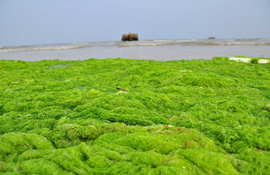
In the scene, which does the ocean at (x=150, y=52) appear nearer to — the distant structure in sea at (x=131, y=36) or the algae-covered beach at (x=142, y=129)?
the algae-covered beach at (x=142, y=129)

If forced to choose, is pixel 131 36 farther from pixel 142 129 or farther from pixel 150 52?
pixel 142 129

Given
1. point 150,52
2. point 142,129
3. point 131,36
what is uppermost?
point 131,36

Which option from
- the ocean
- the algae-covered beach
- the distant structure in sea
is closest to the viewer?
the algae-covered beach

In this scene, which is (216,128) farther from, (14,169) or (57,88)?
(57,88)

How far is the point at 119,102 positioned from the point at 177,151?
6.43 feet

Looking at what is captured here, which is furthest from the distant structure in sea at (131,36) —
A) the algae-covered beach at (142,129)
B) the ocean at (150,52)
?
the algae-covered beach at (142,129)

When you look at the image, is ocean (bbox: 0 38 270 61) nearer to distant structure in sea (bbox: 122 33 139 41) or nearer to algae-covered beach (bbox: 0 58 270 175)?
algae-covered beach (bbox: 0 58 270 175)

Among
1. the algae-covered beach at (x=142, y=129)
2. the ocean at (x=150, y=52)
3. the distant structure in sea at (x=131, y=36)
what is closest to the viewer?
the algae-covered beach at (x=142, y=129)

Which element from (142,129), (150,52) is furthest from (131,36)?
(142,129)

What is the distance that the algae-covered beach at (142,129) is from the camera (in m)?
2.07

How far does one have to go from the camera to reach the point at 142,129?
2.89 metres

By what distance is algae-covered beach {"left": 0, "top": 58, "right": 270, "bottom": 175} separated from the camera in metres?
2.07

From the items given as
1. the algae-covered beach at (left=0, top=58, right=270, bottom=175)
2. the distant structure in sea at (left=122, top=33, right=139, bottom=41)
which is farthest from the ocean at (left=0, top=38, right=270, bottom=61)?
the distant structure in sea at (left=122, top=33, right=139, bottom=41)

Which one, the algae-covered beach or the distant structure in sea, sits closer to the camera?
the algae-covered beach
